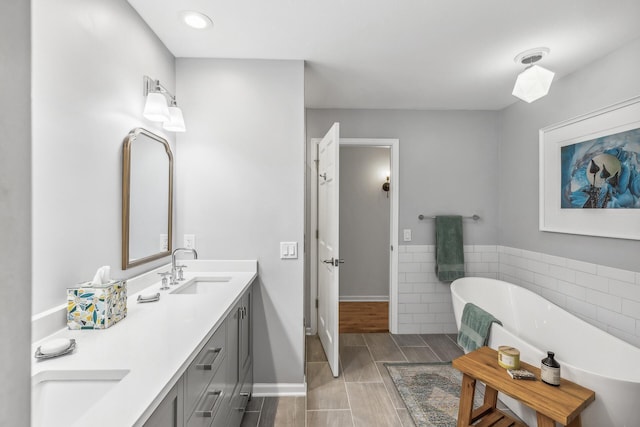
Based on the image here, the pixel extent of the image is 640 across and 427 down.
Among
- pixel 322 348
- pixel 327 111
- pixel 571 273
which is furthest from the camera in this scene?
pixel 327 111

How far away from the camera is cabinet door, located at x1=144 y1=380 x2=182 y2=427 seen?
35.8 inches

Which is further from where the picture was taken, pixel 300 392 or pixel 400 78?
pixel 400 78

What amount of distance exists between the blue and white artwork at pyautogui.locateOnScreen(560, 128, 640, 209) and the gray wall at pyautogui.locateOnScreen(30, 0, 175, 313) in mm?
3116

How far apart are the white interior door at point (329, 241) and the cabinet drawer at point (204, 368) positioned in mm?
1185

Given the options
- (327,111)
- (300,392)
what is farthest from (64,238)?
(327,111)

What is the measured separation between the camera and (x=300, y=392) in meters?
2.40

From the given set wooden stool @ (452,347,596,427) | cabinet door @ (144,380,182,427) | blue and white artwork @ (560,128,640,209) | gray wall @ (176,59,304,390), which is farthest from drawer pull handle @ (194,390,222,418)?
blue and white artwork @ (560,128,640,209)

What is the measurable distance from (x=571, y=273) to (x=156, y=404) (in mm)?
3015

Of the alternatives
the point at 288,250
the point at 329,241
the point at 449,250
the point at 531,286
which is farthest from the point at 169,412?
the point at 531,286

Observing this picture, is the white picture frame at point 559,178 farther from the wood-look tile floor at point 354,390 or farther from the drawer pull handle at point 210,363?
the drawer pull handle at point 210,363

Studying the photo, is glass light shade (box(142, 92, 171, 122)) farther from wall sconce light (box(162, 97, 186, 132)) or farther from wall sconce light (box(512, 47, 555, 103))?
wall sconce light (box(512, 47, 555, 103))

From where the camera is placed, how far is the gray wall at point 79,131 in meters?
1.24

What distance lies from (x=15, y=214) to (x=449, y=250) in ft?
11.9

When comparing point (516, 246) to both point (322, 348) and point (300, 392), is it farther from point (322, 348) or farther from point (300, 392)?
point (300, 392)
